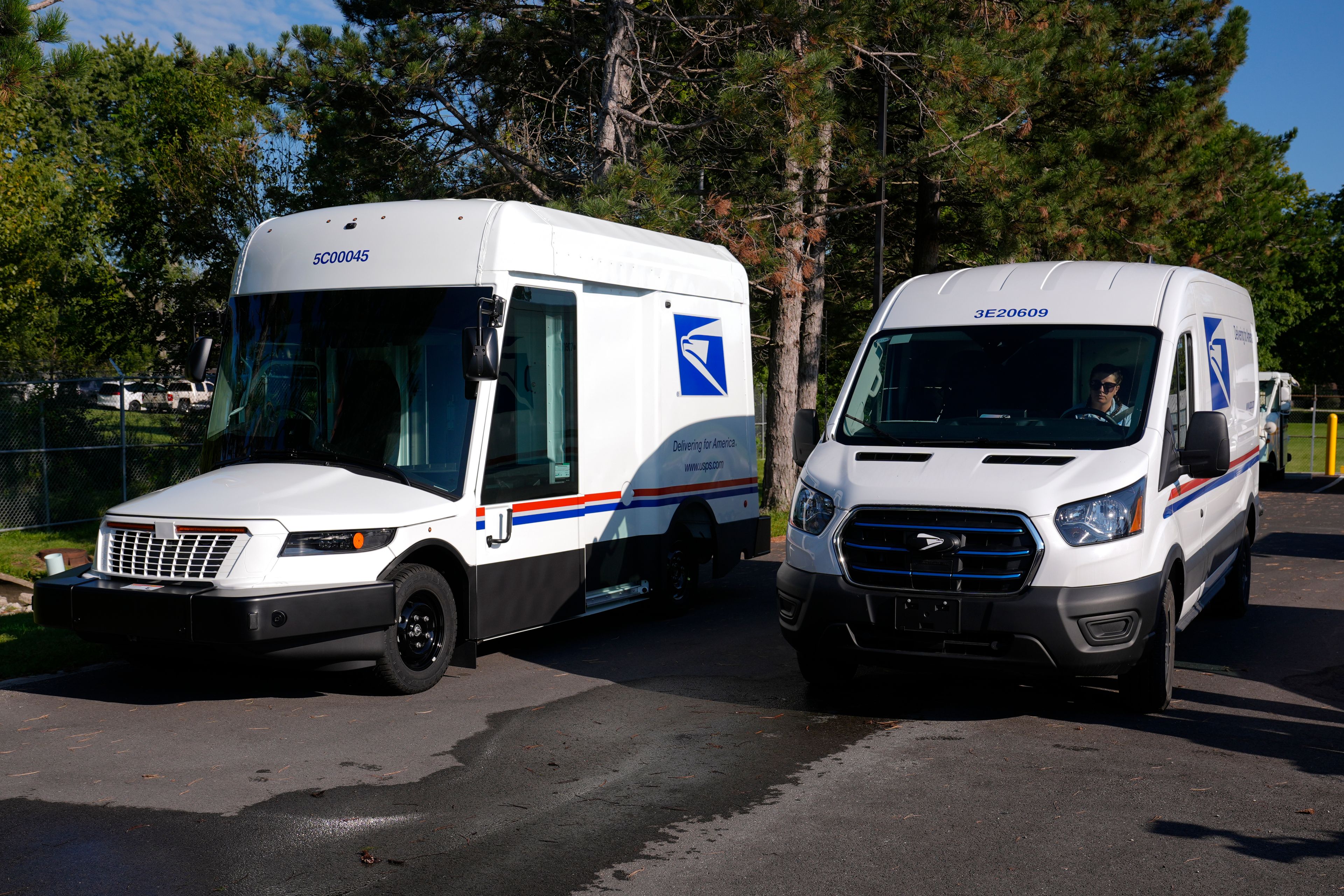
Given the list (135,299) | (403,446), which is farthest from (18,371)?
(403,446)

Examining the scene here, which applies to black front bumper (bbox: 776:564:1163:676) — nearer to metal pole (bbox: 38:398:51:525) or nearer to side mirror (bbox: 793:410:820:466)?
side mirror (bbox: 793:410:820:466)

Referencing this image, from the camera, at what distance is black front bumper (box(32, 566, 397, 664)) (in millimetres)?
6691

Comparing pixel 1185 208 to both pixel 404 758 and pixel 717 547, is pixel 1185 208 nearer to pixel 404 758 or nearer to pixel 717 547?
pixel 717 547

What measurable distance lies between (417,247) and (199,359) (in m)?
1.70

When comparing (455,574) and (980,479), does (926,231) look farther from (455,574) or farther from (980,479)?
(980,479)

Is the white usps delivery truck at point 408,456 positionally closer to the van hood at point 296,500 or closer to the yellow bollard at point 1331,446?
the van hood at point 296,500

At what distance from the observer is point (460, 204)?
8266 millimetres

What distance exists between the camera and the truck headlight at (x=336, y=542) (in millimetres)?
6957

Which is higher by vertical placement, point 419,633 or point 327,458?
point 327,458

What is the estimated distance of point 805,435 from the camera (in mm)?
7902

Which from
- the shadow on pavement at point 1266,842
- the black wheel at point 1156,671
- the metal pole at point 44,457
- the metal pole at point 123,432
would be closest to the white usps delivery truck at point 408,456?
the black wheel at point 1156,671

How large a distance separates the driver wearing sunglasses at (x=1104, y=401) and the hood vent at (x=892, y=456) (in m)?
0.90

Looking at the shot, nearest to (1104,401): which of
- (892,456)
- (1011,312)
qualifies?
(1011,312)

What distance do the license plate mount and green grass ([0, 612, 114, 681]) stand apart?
17.4 feet
